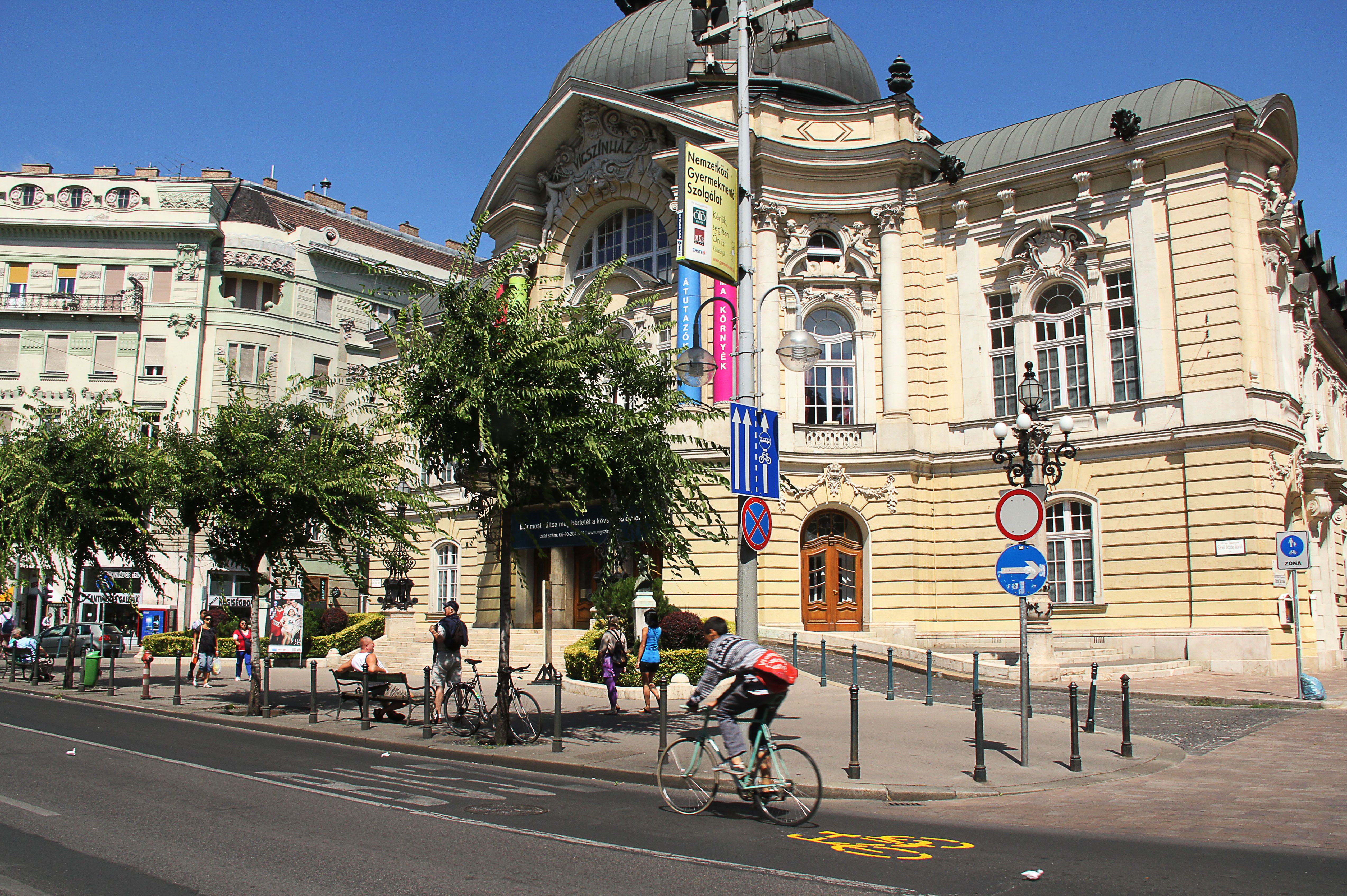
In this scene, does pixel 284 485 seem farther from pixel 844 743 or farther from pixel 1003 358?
pixel 1003 358

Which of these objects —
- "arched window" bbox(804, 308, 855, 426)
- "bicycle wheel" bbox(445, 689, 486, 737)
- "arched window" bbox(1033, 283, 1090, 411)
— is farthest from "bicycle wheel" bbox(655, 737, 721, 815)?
"arched window" bbox(1033, 283, 1090, 411)

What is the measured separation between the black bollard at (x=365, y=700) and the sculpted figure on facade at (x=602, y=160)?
1910 cm

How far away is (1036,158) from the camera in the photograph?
28.7 meters

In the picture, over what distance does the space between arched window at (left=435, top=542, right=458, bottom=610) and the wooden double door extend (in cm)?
1479

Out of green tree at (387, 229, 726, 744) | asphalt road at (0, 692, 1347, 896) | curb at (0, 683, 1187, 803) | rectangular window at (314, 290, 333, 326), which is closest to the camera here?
asphalt road at (0, 692, 1347, 896)

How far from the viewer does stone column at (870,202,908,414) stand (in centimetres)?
2975

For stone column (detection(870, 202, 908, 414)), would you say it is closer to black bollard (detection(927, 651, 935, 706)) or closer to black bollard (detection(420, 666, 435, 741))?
black bollard (detection(927, 651, 935, 706))

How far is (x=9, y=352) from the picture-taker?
4791 centimetres

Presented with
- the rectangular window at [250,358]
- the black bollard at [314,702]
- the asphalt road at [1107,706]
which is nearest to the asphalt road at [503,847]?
the black bollard at [314,702]

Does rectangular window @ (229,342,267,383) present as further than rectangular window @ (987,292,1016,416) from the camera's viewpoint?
Yes

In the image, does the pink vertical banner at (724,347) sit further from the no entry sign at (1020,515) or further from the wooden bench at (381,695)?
the no entry sign at (1020,515)

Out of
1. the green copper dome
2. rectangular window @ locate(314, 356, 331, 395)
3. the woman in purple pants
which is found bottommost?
the woman in purple pants

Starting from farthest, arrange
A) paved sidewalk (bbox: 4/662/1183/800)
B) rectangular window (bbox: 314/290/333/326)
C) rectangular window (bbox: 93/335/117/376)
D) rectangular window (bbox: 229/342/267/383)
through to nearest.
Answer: rectangular window (bbox: 314/290/333/326)
rectangular window (bbox: 229/342/267/383)
rectangular window (bbox: 93/335/117/376)
paved sidewalk (bbox: 4/662/1183/800)

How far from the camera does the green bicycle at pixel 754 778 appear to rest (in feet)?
28.8
